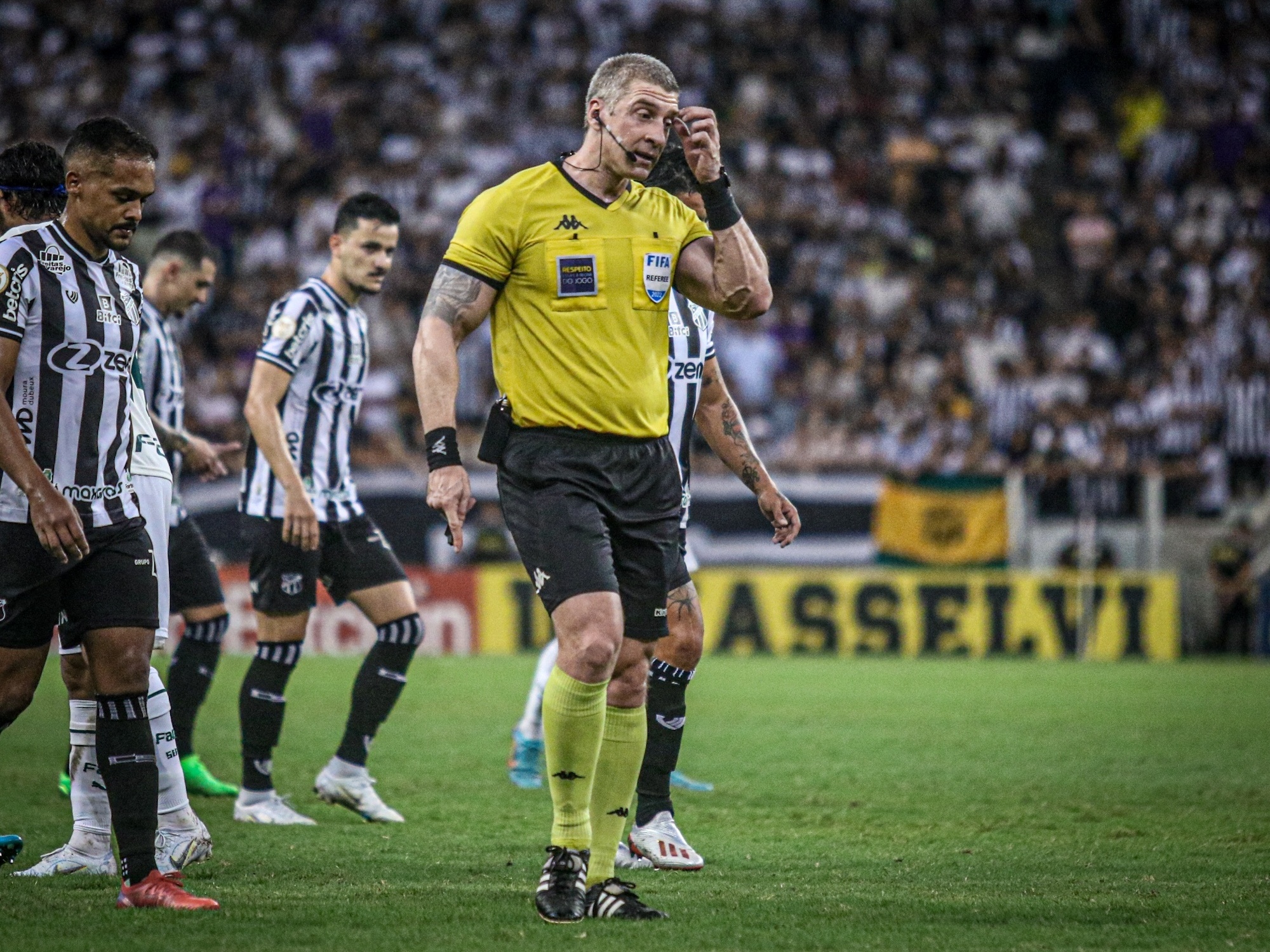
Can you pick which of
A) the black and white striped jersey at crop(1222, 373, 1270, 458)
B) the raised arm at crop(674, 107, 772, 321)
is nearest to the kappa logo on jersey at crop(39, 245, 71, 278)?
the raised arm at crop(674, 107, 772, 321)

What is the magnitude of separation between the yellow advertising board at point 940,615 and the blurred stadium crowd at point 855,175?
1433 millimetres

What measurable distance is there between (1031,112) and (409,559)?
511 inches

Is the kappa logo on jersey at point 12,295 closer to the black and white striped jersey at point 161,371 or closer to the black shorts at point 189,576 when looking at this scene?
the black and white striped jersey at point 161,371

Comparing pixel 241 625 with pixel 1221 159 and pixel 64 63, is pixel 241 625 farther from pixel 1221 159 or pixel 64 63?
pixel 1221 159

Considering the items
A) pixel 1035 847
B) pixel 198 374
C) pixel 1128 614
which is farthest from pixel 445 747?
pixel 198 374

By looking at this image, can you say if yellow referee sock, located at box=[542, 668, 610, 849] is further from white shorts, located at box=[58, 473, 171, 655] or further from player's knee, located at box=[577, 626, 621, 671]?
white shorts, located at box=[58, 473, 171, 655]

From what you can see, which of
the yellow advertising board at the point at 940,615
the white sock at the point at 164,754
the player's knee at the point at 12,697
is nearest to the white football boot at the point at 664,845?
the white sock at the point at 164,754

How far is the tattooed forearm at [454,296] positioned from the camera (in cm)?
526

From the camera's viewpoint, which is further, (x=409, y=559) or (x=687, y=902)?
(x=409, y=559)

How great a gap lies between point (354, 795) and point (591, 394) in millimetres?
2897

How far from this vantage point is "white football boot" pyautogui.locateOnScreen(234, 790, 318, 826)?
7199 mm

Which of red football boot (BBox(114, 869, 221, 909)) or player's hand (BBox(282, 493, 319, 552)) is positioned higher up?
player's hand (BBox(282, 493, 319, 552))

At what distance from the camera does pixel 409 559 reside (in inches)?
704

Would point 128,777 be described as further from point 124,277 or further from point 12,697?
point 124,277
